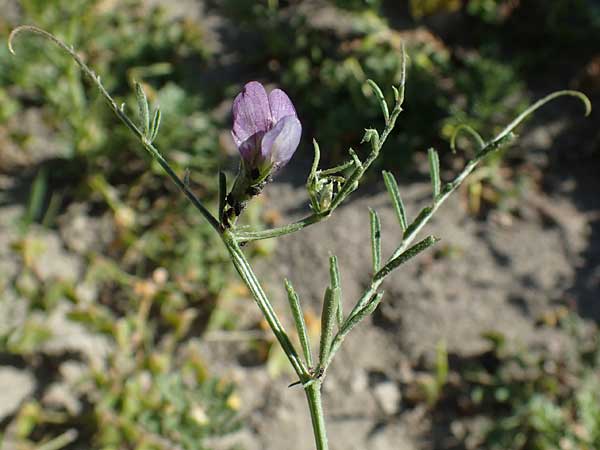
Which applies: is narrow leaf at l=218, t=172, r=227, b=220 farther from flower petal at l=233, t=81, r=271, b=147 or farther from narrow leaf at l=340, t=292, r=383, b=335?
narrow leaf at l=340, t=292, r=383, b=335

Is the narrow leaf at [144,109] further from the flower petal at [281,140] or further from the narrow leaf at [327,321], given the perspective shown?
the narrow leaf at [327,321]

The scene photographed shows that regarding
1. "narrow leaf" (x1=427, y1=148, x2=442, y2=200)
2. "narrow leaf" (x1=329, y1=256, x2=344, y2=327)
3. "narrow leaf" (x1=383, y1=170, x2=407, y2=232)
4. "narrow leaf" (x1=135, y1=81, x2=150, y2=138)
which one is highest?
"narrow leaf" (x1=135, y1=81, x2=150, y2=138)

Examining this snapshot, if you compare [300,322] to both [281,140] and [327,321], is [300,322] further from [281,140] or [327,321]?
[281,140]

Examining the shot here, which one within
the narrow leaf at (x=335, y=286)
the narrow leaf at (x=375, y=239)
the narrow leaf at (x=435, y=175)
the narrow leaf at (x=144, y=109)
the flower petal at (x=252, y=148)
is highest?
the narrow leaf at (x=144, y=109)

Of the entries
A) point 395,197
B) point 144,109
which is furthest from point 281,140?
point 395,197

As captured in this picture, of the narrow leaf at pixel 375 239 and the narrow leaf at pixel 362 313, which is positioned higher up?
the narrow leaf at pixel 375 239

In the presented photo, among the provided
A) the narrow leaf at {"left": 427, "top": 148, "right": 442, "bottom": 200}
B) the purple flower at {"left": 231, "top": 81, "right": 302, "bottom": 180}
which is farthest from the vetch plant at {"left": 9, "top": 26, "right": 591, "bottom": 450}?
the narrow leaf at {"left": 427, "top": 148, "right": 442, "bottom": 200}

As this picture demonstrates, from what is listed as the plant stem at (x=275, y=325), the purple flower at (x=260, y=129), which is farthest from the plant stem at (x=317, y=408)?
the purple flower at (x=260, y=129)

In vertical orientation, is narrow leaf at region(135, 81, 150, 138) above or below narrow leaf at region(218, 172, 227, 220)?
above
